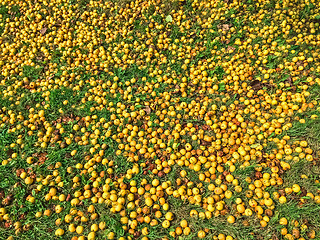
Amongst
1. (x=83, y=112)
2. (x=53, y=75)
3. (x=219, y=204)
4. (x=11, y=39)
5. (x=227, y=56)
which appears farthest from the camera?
(x=11, y=39)

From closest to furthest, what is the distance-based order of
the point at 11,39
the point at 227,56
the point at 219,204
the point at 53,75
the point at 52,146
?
the point at 219,204
the point at 52,146
the point at 227,56
the point at 53,75
the point at 11,39

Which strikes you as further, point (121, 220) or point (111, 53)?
point (111, 53)

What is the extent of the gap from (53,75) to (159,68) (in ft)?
8.24

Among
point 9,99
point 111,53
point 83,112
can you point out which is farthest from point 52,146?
point 111,53

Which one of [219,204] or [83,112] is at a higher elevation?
[83,112]

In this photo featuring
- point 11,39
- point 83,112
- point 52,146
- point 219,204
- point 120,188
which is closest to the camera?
point 219,204

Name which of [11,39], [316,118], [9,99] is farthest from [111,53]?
[316,118]

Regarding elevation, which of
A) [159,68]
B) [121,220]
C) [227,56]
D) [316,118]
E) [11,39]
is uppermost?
[11,39]

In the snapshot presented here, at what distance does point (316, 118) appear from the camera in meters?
3.52

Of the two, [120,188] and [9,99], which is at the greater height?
[9,99]

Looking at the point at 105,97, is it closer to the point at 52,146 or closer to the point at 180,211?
the point at 52,146

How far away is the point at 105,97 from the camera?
4.43m

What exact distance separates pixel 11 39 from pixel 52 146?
420 centimetres

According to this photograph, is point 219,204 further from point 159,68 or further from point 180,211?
point 159,68
